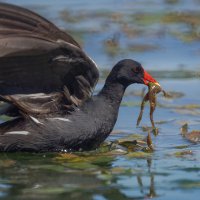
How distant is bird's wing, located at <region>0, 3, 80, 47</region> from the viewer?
30.8 ft

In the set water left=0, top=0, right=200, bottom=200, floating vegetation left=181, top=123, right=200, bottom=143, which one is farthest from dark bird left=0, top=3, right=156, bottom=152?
floating vegetation left=181, top=123, right=200, bottom=143

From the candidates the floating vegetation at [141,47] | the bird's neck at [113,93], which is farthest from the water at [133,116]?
the bird's neck at [113,93]

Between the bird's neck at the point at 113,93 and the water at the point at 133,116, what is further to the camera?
the bird's neck at the point at 113,93

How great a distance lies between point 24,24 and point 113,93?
135cm

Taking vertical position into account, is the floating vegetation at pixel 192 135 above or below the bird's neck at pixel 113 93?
below

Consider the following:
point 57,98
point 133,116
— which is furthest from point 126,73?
point 133,116

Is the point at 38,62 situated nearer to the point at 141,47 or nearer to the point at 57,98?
the point at 57,98

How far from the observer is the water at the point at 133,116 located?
345 inches

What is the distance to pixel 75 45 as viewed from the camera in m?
9.68

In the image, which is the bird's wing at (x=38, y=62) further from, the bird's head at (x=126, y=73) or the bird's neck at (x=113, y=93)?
the bird's head at (x=126, y=73)

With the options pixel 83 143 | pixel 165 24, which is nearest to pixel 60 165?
pixel 83 143

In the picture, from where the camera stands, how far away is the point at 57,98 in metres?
10.3

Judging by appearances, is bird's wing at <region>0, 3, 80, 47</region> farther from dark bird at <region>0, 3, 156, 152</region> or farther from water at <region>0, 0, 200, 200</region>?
water at <region>0, 0, 200, 200</region>

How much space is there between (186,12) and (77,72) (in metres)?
7.97
